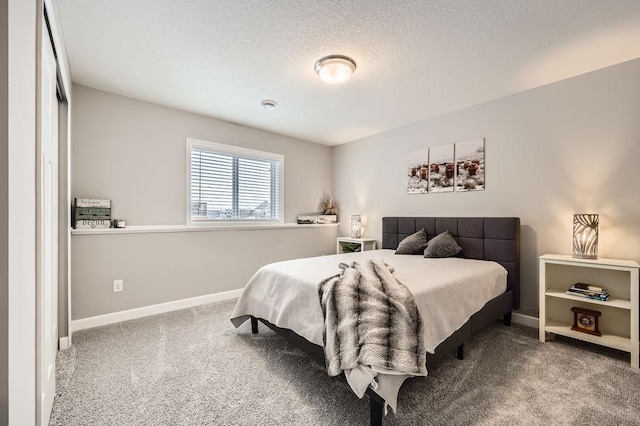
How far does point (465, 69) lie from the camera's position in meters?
2.48

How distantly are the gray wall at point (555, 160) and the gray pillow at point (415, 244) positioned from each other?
0.45 meters

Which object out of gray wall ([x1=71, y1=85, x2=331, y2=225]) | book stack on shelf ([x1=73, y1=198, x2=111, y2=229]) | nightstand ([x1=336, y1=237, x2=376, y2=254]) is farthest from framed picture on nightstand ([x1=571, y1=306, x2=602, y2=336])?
book stack on shelf ([x1=73, y1=198, x2=111, y2=229])

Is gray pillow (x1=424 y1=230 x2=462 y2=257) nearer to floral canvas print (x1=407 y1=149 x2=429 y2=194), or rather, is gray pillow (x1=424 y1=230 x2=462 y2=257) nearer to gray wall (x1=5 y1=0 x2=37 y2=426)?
floral canvas print (x1=407 y1=149 x2=429 y2=194)

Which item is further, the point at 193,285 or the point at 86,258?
the point at 193,285

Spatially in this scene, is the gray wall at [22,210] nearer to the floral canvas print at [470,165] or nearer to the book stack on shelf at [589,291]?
the book stack on shelf at [589,291]

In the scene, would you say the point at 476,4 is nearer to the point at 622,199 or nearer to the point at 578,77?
the point at 578,77

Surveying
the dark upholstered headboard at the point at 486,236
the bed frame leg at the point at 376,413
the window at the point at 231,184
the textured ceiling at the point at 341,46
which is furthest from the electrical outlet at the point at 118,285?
the dark upholstered headboard at the point at 486,236

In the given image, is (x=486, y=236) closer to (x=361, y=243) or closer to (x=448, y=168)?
(x=448, y=168)

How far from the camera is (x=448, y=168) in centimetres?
355

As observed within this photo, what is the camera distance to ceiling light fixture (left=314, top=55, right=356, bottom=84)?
2.27 metres

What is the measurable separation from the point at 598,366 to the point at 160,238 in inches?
166

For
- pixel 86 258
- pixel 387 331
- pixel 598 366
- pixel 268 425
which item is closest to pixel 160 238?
pixel 86 258

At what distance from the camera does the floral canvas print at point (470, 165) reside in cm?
328

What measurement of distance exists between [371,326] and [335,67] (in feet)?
6.54
